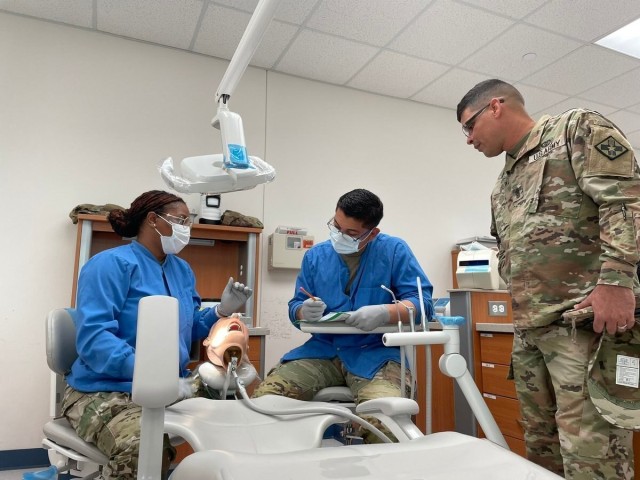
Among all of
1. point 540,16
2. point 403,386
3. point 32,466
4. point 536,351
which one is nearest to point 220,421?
point 403,386

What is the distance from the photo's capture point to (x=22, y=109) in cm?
281

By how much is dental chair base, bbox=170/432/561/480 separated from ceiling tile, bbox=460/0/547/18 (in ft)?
8.93

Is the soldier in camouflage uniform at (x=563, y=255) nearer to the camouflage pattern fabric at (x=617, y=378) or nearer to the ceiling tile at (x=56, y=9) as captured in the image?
the camouflage pattern fabric at (x=617, y=378)

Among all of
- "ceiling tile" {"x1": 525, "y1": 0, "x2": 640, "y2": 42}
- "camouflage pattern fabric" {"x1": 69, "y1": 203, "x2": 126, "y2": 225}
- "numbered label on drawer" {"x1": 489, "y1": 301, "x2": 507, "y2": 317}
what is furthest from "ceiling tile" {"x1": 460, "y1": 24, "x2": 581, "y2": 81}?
"camouflage pattern fabric" {"x1": 69, "y1": 203, "x2": 126, "y2": 225}

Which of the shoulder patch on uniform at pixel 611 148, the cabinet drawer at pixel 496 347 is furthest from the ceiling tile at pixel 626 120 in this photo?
the shoulder patch on uniform at pixel 611 148

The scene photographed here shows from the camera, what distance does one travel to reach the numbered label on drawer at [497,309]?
2686 mm

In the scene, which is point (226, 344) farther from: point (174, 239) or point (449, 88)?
point (449, 88)

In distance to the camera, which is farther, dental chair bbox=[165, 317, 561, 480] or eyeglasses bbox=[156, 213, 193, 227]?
eyeglasses bbox=[156, 213, 193, 227]

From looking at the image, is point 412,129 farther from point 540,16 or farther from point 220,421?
point 220,421

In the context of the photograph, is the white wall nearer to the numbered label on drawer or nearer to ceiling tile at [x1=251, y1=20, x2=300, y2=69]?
ceiling tile at [x1=251, y1=20, x2=300, y2=69]

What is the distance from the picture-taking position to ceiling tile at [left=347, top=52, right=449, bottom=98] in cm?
340

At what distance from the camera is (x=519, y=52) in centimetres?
326

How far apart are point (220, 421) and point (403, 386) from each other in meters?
0.54

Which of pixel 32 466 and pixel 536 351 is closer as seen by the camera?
pixel 536 351
